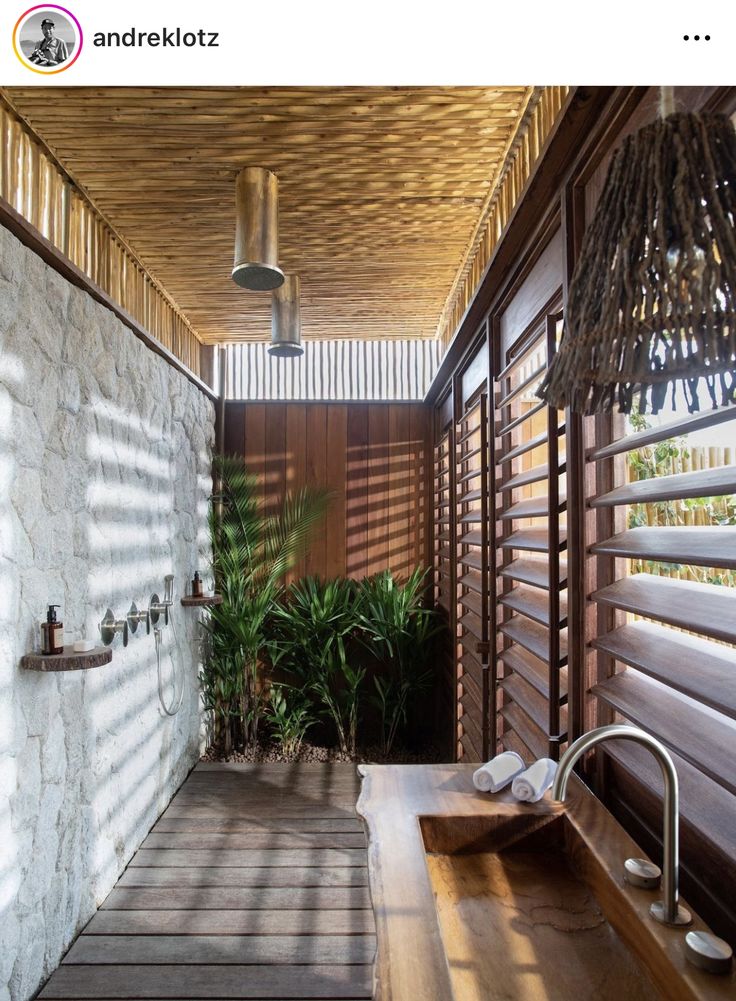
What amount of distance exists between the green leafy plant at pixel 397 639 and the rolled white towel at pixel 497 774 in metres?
2.55

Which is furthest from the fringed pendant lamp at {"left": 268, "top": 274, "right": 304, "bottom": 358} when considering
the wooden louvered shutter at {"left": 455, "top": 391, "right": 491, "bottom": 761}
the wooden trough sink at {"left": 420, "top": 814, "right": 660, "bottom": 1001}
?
the wooden trough sink at {"left": 420, "top": 814, "right": 660, "bottom": 1001}

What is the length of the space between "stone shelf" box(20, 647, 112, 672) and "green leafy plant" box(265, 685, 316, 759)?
219 cm

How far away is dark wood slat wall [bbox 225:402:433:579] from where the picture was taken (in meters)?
4.46

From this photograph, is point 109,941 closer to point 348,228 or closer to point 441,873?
point 441,873

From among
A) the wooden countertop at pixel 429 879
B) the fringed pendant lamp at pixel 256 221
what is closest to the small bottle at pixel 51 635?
the wooden countertop at pixel 429 879

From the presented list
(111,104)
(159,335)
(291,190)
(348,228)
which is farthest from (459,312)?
(111,104)

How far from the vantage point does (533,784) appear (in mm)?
1323

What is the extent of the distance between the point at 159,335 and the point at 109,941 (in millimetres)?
2603

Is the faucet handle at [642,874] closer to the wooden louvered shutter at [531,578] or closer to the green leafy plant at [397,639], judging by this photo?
the wooden louvered shutter at [531,578]

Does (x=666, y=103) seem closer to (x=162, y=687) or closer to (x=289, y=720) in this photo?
(x=162, y=687)

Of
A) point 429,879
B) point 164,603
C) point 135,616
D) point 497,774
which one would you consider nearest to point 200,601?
point 164,603

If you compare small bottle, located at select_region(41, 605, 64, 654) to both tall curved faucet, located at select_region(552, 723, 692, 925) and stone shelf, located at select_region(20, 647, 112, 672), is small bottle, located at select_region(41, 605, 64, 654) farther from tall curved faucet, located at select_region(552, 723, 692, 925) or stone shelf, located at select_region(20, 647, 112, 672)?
tall curved faucet, located at select_region(552, 723, 692, 925)
